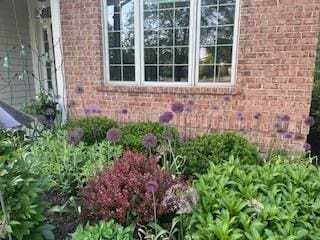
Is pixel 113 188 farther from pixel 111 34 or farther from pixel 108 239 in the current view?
pixel 111 34

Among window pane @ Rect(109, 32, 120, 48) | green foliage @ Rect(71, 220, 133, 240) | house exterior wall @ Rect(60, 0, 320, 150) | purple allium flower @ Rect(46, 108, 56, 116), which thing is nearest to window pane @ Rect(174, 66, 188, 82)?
house exterior wall @ Rect(60, 0, 320, 150)

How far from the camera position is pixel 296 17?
153 inches

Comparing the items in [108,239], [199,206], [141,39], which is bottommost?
[108,239]

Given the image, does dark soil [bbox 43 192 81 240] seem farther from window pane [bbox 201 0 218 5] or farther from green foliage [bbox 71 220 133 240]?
window pane [bbox 201 0 218 5]

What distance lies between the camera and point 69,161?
3.25 m

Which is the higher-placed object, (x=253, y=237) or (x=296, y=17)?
(x=296, y=17)

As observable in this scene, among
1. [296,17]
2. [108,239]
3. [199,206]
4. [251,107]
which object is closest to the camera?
→ [108,239]

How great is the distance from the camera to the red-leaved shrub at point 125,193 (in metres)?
2.25

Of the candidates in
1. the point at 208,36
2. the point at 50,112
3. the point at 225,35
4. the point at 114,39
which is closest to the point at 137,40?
the point at 114,39

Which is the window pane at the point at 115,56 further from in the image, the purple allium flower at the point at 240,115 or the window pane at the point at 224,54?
the purple allium flower at the point at 240,115

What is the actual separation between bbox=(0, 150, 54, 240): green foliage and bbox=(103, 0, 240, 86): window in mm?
3152

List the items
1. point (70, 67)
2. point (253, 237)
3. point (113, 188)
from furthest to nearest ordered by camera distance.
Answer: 1. point (70, 67)
2. point (113, 188)
3. point (253, 237)

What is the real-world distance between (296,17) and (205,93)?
1680mm

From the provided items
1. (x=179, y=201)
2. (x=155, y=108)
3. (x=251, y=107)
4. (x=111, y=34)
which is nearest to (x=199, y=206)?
(x=179, y=201)
